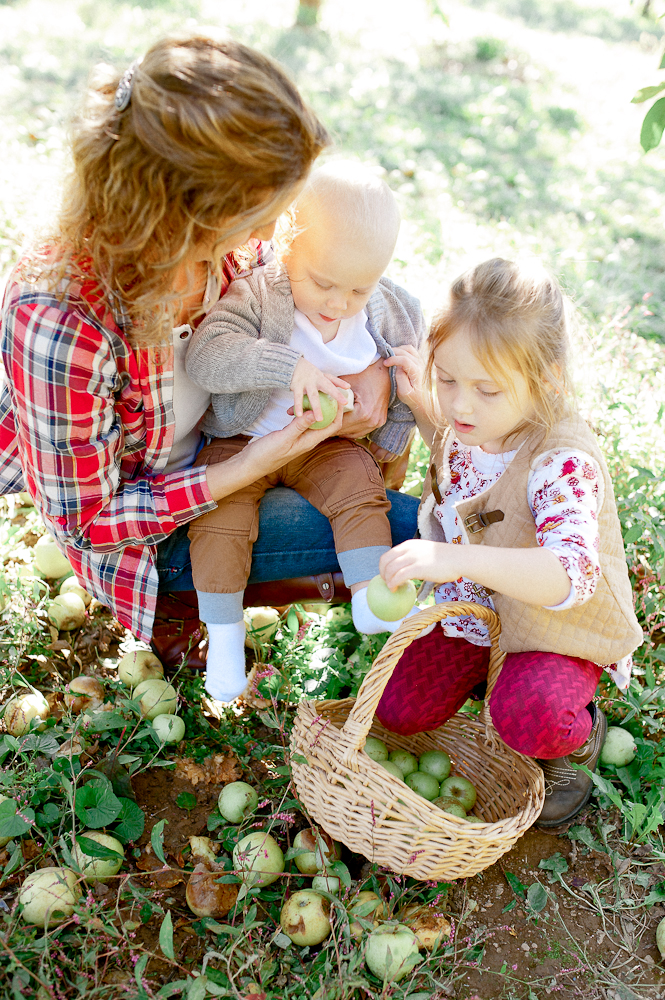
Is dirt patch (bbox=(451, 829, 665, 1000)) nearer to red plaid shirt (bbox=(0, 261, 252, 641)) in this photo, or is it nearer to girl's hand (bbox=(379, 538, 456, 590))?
girl's hand (bbox=(379, 538, 456, 590))

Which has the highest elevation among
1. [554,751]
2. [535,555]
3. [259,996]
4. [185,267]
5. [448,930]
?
[185,267]

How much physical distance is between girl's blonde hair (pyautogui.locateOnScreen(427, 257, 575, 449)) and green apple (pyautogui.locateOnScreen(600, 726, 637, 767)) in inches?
40.5

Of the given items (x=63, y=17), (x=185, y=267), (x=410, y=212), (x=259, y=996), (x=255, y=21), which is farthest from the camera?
(x=255, y=21)

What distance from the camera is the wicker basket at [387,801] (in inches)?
66.0

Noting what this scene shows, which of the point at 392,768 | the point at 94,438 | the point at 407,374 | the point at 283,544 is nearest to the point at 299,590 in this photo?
the point at 283,544

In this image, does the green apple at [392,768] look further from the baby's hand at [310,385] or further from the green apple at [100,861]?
the baby's hand at [310,385]

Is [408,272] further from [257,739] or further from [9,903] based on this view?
[9,903]

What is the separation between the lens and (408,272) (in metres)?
4.26

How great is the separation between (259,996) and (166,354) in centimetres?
141

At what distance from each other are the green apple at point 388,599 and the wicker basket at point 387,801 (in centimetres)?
3

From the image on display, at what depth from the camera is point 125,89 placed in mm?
1501

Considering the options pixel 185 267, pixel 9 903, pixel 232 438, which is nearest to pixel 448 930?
pixel 9 903

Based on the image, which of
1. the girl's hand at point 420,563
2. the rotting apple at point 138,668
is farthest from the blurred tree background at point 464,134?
the rotting apple at point 138,668

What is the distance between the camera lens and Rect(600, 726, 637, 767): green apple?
225cm
